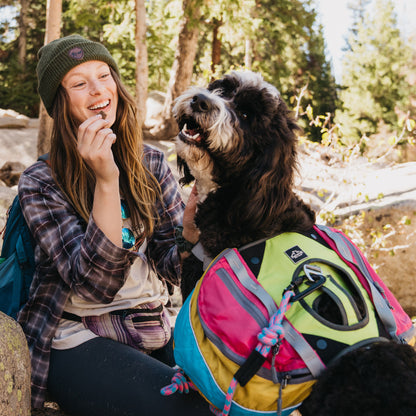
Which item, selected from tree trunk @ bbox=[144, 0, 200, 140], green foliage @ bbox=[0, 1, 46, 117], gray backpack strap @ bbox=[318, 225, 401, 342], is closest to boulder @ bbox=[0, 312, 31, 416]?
gray backpack strap @ bbox=[318, 225, 401, 342]

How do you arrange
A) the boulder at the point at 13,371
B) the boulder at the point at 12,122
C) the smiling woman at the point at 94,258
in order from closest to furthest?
the boulder at the point at 13,371, the smiling woman at the point at 94,258, the boulder at the point at 12,122

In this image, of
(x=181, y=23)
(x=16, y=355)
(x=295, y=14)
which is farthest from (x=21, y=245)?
(x=295, y=14)

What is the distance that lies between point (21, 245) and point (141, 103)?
973cm

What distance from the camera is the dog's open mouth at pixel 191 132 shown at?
6.87ft

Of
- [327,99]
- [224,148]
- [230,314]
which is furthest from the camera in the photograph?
[327,99]

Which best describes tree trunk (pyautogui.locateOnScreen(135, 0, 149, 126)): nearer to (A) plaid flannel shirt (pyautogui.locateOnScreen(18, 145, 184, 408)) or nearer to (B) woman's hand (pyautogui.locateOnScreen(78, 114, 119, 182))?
(A) plaid flannel shirt (pyautogui.locateOnScreen(18, 145, 184, 408))

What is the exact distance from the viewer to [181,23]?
1045 cm

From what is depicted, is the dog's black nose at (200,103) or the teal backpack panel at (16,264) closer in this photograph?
the dog's black nose at (200,103)

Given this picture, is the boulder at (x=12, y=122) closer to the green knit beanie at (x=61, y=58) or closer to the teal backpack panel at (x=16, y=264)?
the green knit beanie at (x=61, y=58)

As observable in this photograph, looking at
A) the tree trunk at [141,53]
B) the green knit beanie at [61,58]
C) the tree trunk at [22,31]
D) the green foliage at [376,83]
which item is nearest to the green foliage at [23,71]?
the tree trunk at [22,31]

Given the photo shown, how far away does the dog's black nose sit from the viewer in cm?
203

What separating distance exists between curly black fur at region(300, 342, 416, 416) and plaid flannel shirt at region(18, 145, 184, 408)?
1.04 m

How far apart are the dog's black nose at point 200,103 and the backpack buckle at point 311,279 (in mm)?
844

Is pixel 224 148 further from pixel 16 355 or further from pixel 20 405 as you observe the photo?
pixel 20 405
